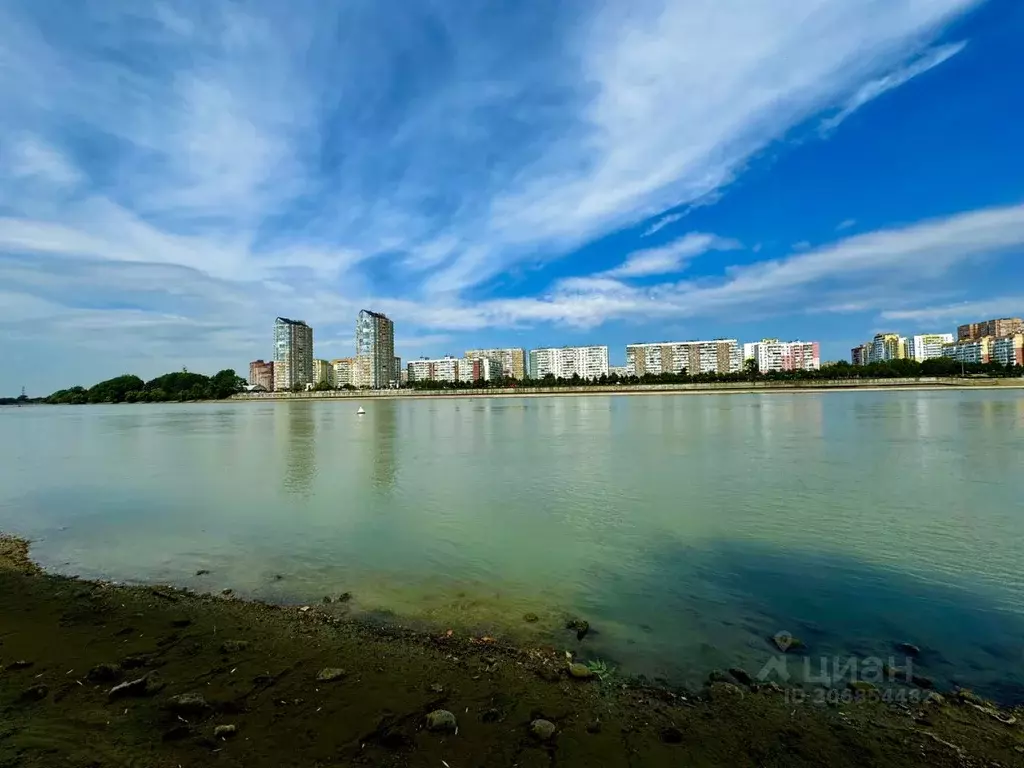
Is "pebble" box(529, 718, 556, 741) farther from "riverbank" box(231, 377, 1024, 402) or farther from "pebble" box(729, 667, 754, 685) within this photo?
"riverbank" box(231, 377, 1024, 402)

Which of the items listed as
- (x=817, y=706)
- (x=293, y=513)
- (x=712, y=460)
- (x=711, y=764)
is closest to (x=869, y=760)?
(x=817, y=706)

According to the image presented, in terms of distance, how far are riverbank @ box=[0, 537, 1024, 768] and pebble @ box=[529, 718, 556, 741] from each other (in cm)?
2

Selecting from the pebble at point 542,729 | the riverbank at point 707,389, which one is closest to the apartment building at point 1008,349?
Answer: the riverbank at point 707,389

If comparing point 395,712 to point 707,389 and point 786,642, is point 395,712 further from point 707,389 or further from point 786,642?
point 707,389

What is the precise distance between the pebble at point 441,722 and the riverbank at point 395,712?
24mm

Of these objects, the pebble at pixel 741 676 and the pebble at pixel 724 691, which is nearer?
the pebble at pixel 724 691

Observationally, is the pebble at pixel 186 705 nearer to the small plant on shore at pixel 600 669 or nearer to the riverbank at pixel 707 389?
the small plant on shore at pixel 600 669

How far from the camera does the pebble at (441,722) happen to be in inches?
173

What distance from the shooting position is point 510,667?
18.3ft

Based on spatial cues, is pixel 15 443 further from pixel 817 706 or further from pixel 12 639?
pixel 817 706

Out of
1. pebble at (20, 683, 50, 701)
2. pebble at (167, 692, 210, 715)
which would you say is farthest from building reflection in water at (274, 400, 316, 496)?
pebble at (167, 692, 210, 715)

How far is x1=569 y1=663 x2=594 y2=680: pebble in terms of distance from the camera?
17.8ft

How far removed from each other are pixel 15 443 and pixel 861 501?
52.0 meters

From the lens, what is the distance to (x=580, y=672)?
5.45 meters
